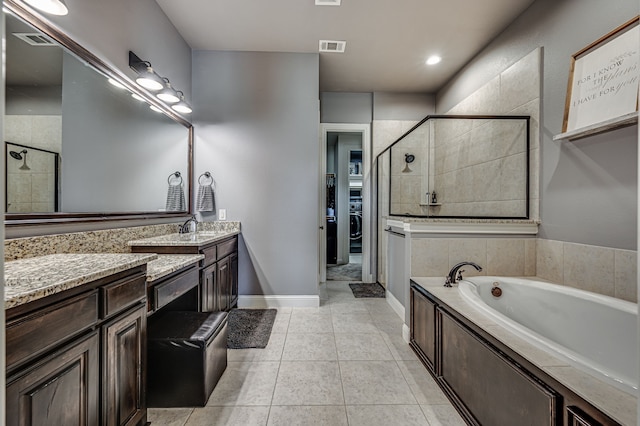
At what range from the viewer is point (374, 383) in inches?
68.7

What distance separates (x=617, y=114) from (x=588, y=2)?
0.81m

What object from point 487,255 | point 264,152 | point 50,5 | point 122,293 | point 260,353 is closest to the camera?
point 122,293

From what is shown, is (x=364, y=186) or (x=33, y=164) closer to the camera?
(x=33, y=164)

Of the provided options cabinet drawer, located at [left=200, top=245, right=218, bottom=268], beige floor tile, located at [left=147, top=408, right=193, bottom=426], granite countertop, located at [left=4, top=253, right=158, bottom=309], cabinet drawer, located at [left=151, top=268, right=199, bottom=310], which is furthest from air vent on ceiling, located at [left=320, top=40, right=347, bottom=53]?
beige floor tile, located at [left=147, top=408, right=193, bottom=426]

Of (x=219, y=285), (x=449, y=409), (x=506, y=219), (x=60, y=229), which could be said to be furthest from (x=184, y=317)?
(x=506, y=219)

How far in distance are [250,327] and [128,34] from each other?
99.2 inches

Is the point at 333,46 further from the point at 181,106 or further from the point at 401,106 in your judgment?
the point at 181,106

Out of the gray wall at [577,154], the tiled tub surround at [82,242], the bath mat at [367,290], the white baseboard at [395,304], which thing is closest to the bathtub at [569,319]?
the gray wall at [577,154]

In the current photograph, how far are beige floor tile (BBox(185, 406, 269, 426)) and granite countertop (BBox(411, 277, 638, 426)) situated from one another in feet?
3.98

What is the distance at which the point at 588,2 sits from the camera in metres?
1.78

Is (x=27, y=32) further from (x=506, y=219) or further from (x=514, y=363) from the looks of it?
(x=506, y=219)

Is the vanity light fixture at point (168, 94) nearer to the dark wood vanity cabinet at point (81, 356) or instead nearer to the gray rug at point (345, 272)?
the dark wood vanity cabinet at point (81, 356)

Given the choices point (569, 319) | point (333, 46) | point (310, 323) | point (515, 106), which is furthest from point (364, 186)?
point (569, 319)

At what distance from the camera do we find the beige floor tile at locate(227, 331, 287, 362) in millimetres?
2013
